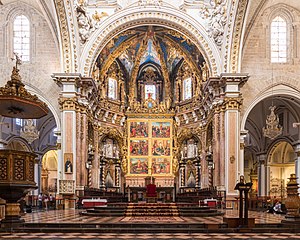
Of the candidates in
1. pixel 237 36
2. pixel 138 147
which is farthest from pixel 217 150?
pixel 138 147

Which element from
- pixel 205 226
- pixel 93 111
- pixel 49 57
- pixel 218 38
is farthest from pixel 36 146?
pixel 205 226

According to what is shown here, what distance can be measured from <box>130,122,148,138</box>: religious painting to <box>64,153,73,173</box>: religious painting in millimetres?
9199

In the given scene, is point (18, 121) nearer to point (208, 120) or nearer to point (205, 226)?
point (208, 120)

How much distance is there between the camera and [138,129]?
32781 millimetres

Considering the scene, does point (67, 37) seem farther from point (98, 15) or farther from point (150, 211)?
point (150, 211)

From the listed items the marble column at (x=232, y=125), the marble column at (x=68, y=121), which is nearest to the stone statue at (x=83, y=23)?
the marble column at (x=68, y=121)

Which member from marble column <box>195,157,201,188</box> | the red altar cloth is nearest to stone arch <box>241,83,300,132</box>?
the red altar cloth

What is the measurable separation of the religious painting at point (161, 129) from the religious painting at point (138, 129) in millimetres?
587

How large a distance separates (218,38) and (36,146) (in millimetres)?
16247

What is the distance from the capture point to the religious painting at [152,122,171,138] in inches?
1286

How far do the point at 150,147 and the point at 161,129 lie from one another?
143cm

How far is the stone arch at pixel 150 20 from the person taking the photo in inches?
999

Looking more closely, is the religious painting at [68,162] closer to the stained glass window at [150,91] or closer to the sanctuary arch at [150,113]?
the sanctuary arch at [150,113]

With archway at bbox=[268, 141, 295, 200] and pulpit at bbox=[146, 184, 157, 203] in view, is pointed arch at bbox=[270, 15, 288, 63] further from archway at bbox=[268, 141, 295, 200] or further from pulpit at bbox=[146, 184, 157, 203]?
pulpit at bbox=[146, 184, 157, 203]
